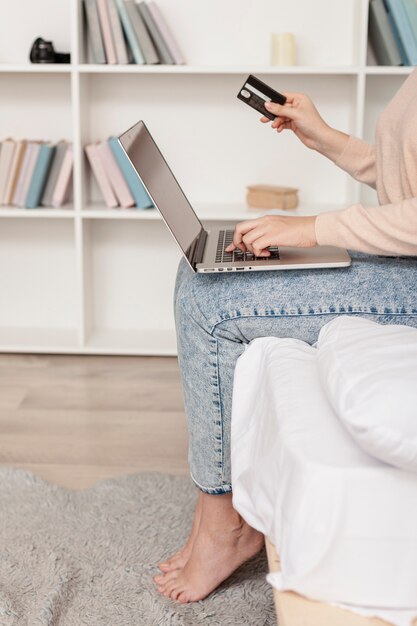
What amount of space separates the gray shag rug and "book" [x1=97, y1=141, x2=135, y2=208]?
1.14 m

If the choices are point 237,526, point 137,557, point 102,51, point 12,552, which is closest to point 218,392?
point 237,526

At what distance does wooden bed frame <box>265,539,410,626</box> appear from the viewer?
81cm

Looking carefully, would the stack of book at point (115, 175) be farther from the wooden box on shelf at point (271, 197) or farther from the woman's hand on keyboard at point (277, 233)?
the woman's hand on keyboard at point (277, 233)

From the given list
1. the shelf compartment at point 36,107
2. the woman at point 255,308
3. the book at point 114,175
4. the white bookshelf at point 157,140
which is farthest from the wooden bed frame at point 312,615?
the shelf compartment at point 36,107

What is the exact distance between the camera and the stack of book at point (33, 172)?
8.90 feet

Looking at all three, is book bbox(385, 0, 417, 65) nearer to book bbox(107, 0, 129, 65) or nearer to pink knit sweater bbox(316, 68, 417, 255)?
book bbox(107, 0, 129, 65)

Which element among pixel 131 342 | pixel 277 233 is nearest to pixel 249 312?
pixel 277 233

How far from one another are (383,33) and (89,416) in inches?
55.5

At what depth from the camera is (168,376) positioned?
2.59 metres

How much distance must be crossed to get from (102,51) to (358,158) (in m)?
1.28

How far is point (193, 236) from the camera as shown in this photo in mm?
1543

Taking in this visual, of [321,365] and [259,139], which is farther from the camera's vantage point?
[259,139]

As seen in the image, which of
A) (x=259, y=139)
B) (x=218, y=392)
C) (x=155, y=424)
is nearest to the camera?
(x=218, y=392)

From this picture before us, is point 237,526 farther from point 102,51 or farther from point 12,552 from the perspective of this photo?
point 102,51
